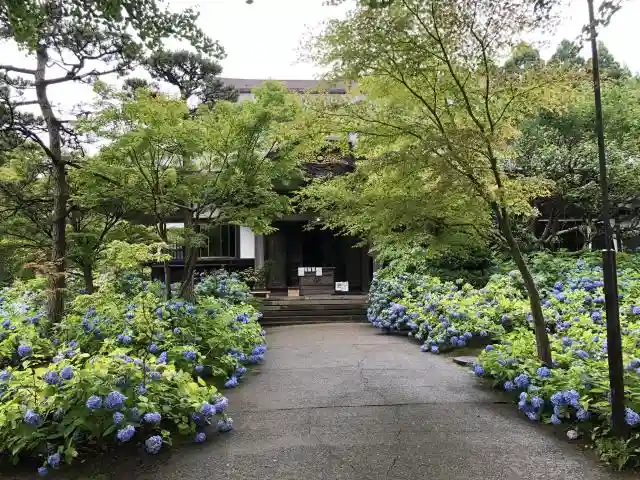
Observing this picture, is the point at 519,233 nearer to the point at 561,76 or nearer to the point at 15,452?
the point at 561,76

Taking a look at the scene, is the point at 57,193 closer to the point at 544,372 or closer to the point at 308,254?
the point at 544,372

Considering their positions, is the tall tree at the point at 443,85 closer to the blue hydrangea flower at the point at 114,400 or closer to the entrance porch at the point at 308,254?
the blue hydrangea flower at the point at 114,400

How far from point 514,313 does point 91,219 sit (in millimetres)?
7774

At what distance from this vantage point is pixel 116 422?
342 centimetres

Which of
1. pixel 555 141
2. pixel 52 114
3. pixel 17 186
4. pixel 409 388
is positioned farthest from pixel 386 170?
pixel 555 141

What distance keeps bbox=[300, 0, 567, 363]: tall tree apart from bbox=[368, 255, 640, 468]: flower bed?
114cm

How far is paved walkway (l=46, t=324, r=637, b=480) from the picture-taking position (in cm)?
332

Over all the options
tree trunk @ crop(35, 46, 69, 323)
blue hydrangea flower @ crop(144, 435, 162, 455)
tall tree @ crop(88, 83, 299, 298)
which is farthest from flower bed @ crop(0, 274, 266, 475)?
tall tree @ crop(88, 83, 299, 298)

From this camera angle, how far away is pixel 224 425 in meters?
3.97

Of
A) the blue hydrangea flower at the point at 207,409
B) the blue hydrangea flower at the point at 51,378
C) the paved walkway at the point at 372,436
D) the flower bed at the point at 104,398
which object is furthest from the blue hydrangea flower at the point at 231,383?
the blue hydrangea flower at the point at 51,378

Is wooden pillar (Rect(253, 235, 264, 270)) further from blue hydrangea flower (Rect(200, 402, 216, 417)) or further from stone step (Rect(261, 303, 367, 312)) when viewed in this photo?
blue hydrangea flower (Rect(200, 402, 216, 417))

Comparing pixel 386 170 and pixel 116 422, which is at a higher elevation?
pixel 386 170

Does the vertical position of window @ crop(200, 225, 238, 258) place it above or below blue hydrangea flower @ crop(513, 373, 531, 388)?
above

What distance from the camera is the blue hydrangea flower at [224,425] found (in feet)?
13.0
